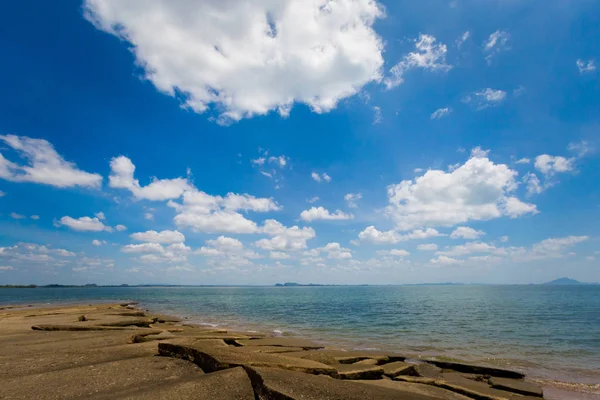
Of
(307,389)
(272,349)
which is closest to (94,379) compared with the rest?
(307,389)

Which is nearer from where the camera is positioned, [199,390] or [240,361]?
[199,390]

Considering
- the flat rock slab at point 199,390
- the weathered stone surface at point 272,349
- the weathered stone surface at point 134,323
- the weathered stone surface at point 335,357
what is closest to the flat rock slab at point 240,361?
the flat rock slab at point 199,390

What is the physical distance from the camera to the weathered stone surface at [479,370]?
14.1m

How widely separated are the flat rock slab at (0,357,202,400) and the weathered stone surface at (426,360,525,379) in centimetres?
1194

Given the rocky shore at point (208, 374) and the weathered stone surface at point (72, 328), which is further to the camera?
the weathered stone surface at point (72, 328)

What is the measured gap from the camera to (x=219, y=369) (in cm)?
934

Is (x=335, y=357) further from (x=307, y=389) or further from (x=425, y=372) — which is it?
(x=307, y=389)

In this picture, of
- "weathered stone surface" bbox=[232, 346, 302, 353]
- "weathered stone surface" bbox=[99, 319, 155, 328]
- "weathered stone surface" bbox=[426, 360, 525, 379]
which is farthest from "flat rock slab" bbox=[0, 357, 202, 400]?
"weathered stone surface" bbox=[99, 319, 155, 328]

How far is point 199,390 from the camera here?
738 cm

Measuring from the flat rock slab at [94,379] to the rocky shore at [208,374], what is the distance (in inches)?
0.9

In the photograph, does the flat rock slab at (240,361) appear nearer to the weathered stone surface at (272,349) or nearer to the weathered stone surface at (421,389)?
the weathered stone surface at (421,389)

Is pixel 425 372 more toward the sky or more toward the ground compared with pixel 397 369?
more toward the ground

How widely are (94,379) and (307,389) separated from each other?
6.02 meters

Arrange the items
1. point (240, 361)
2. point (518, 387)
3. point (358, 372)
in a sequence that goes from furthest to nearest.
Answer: point (518, 387), point (358, 372), point (240, 361)
